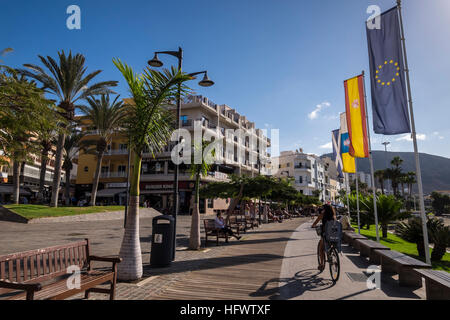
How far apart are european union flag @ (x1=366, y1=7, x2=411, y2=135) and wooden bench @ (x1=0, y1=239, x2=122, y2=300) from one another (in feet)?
26.0

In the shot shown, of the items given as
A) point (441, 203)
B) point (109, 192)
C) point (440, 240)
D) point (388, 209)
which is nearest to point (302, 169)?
point (109, 192)

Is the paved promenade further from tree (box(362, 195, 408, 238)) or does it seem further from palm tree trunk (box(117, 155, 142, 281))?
tree (box(362, 195, 408, 238))

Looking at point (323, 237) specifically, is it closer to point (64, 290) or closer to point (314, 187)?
point (64, 290)

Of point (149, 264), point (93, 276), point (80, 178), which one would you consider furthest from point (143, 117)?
point (80, 178)

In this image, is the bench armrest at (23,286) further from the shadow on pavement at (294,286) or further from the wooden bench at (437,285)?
the wooden bench at (437,285)

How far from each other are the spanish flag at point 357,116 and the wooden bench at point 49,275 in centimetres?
1062

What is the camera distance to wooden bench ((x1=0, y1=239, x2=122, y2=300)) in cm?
303

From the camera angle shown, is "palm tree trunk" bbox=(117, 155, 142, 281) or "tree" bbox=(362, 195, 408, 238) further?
"tree" bbox=(362, 195, 408, 238)

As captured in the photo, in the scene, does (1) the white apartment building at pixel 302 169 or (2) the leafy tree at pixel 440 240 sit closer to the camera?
(2) the leafy tree at pixel 440 240

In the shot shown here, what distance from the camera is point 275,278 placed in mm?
6086

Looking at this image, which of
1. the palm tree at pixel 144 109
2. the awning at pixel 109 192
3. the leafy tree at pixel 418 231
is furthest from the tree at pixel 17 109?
the awning at pixel 109 192

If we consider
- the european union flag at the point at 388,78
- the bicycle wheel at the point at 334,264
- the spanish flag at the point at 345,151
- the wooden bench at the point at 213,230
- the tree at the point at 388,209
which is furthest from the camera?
the spanish flag at the point at 345,151

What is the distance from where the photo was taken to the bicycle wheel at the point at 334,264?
573 centimetres

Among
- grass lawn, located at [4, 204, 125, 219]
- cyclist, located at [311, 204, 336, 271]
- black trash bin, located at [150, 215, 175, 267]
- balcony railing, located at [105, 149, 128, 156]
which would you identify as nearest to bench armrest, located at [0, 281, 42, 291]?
black trash bin, located at [150, 215, 175, 267]
